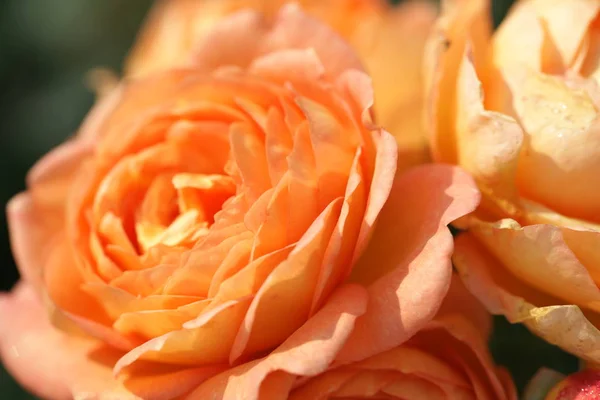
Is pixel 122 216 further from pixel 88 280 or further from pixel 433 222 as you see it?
pixel 433 222

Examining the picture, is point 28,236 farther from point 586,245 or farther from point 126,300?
point 586,245

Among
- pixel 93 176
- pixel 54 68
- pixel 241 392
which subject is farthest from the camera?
pixel 54 68

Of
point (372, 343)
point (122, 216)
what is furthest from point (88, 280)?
point (372, 343)

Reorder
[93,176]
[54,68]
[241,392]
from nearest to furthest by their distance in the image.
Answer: [241,392] → [93,176] → [54,68]

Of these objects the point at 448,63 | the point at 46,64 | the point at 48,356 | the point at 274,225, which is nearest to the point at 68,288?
the point at 48,356

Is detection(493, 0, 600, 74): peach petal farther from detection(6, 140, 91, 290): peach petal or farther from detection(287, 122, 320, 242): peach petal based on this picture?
detection(6, 140, 91, 290): peach petal

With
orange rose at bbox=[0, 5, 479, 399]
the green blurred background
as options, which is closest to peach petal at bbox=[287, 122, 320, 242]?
orange rose at bbox=[0, 5, 479, 399]

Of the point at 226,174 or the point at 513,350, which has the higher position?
the point at 226,174
